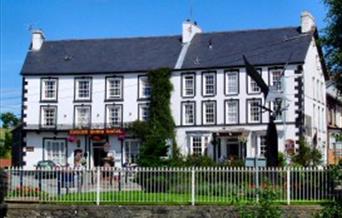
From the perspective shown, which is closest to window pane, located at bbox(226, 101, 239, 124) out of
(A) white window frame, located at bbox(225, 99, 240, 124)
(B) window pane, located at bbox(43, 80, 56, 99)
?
(A) white window frame, located at bbox(225, 99, 240, 124)

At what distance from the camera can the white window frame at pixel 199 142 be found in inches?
2015

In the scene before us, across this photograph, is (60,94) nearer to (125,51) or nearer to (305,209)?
(125,51)

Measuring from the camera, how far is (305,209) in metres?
19.5

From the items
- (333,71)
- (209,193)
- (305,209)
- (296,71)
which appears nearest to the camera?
(305,209)

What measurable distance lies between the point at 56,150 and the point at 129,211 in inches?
1380

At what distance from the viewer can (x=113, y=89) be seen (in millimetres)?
54156

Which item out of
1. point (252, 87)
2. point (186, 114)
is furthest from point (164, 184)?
point (186, 114)

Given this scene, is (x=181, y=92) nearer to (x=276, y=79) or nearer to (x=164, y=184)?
(x=276, y=79)

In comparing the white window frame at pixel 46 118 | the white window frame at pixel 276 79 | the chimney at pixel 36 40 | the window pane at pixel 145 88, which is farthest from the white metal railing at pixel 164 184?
the chimney at pixel 36 40

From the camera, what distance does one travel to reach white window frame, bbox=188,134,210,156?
51.2m

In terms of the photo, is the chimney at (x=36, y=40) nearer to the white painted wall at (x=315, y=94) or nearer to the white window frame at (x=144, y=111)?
the white window frame at (x=144, y=111)

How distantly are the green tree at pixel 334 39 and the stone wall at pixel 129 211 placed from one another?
579 cm

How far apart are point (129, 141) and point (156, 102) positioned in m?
4.09

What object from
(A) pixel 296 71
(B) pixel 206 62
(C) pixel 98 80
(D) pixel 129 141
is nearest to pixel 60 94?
(C) pixel 98 80
